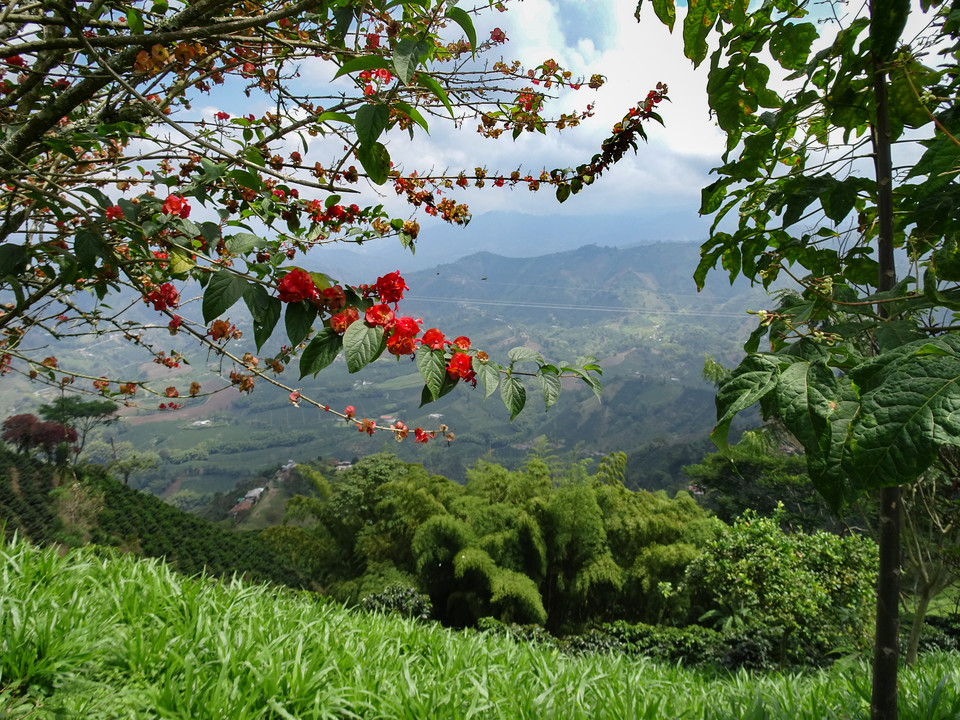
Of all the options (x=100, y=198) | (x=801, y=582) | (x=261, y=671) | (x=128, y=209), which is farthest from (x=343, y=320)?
(x=801, y=582)

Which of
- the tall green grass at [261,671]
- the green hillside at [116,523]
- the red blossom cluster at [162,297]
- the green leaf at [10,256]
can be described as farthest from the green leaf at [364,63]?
the green hillside at [116,523]

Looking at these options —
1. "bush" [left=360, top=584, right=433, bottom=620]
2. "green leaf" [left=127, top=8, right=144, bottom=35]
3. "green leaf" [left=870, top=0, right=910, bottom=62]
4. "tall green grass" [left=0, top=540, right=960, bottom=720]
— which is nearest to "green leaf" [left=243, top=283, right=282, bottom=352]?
"green leaf" [left=127, top=8, right=144, bottom=35]

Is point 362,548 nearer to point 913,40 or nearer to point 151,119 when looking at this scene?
point 151,119

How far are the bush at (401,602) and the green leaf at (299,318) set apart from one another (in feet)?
17.0

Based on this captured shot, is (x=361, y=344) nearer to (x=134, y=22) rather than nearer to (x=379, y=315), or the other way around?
(x=379, y=315)

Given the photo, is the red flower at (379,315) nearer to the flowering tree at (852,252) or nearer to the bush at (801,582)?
the flowering tree at (852,252)

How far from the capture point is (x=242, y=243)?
632mm

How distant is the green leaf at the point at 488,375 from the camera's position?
1.96 ft

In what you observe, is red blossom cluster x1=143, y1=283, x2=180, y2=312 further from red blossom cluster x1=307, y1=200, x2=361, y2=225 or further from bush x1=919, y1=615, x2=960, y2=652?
bush x1=919, y1=615, x2=960, y2=652

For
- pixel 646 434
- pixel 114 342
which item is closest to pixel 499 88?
pixel 646 434

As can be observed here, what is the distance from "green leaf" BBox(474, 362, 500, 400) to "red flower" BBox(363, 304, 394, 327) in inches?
5.1

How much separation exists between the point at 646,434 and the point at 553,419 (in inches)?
442

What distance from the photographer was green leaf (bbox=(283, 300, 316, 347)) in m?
0.57

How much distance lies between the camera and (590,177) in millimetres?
916
